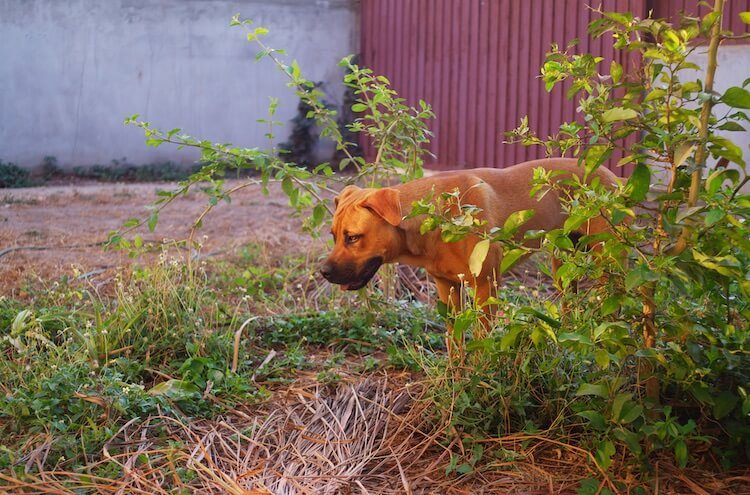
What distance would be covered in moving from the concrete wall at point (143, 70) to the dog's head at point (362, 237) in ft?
34.5

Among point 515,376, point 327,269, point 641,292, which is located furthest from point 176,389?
point 641,292

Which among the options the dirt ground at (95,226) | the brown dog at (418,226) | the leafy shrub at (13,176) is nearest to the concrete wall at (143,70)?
the leafy shrub at (13,176)

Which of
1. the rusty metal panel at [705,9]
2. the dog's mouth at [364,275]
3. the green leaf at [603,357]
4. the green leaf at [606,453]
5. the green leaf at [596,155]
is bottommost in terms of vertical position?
the green leaf at [606,453]

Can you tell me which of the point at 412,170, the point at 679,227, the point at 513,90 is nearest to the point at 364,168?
the point at 412,170

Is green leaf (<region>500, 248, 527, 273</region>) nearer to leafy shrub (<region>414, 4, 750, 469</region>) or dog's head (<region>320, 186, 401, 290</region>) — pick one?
leafy shrub (<region>414, 4, 750, 469</region>)

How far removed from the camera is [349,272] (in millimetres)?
4891

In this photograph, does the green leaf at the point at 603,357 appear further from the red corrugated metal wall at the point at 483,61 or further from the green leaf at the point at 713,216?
the red corrugated metal wall at the point at 483,61

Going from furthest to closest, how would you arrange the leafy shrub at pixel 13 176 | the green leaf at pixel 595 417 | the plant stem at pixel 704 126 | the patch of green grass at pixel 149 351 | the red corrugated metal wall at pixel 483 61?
the leafy shrub at pixel 13 176 → the red corrugated metal wall at pixel 483 61 → the patch of green grass at pixel 149 351 → the green leaf at pixel 595 417 → the plant stem at pixel 704 126

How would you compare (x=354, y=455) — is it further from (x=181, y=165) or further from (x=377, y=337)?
(x=181, y=165)

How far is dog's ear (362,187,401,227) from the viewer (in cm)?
483

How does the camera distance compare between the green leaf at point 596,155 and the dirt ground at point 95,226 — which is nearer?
the green leaf at point 596,155

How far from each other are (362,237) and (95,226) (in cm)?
561

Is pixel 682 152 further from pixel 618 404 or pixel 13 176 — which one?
pixel 13 176

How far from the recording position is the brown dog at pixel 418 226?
4.89m
